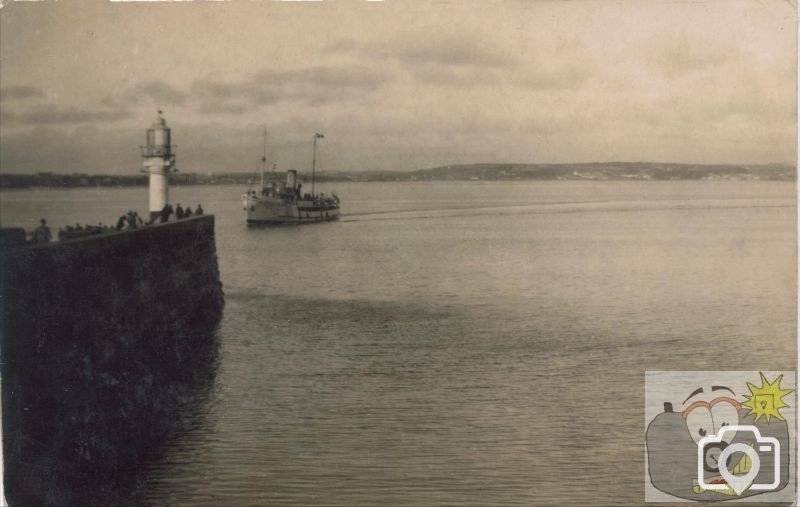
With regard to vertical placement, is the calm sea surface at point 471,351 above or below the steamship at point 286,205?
below

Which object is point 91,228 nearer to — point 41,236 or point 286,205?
point 41,236

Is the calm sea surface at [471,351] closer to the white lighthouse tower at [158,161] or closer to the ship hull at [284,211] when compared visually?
the white lighthouse tower at [158,161]

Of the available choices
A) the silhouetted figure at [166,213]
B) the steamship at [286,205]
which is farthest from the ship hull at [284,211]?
the silhouetted figure at [166,213]

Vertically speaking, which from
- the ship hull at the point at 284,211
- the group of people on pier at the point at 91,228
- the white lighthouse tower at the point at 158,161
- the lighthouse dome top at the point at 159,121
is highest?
the lighthouse dome top at the point at 159,121

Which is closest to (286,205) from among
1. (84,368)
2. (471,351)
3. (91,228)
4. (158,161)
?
(158,161)

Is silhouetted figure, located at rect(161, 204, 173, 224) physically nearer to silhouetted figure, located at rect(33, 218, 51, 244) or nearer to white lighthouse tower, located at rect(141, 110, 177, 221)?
white lighthouse tower, located at rect(141, 110, 177, 221)

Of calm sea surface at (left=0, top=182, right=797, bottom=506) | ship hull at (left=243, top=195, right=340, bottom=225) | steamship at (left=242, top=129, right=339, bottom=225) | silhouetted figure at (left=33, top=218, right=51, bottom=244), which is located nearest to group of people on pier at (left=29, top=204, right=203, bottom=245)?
silhouetted figure at (left=33, top=218, right=51, bottom=244)

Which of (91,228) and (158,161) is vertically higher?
(158,161)

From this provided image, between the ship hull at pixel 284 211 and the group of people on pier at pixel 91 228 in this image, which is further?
the ship hull at pixel 284 211
